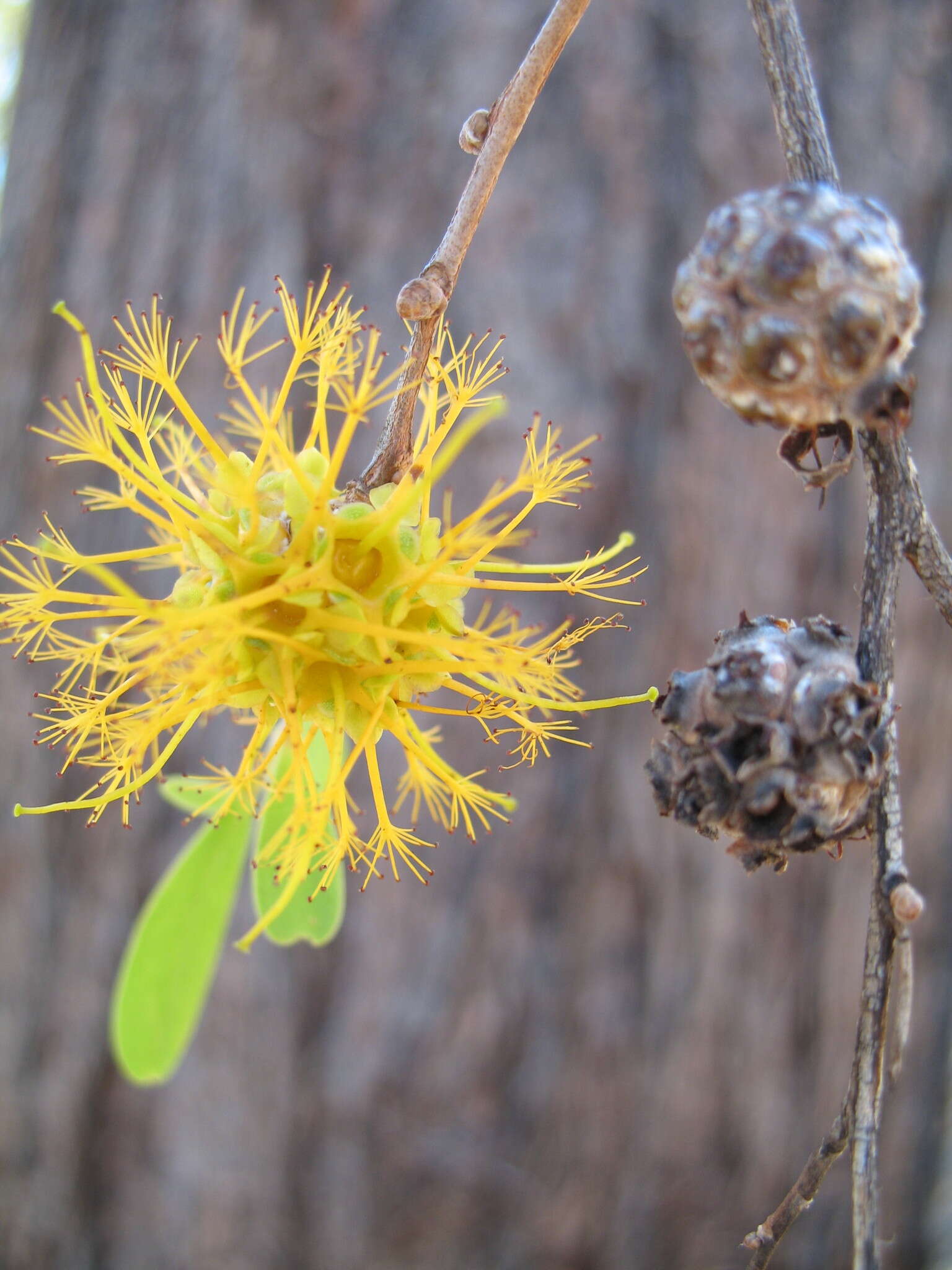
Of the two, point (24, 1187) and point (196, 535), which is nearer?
point (196, 535)

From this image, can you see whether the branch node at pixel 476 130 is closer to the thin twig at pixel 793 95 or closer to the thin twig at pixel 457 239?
the thin twig at pixel 457 239

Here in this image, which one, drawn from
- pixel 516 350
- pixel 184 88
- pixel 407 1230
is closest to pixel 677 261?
pixel 516 350

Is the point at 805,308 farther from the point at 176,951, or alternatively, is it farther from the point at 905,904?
the point at 176,951

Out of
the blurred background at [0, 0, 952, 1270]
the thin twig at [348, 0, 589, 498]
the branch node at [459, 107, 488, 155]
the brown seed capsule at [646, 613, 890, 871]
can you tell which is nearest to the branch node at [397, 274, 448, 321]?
the thin twig at [348, 0, 589, 498]

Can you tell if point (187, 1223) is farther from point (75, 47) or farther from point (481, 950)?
point (75, 47)

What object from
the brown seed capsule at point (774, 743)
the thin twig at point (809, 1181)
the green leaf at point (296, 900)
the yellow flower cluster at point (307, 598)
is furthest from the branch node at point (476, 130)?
the thin twig at point (809, 1181)

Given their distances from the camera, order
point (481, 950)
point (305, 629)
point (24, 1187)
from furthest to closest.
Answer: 1. point (24, 1187)
2. point (481, 950)
3. point (305, 629)
